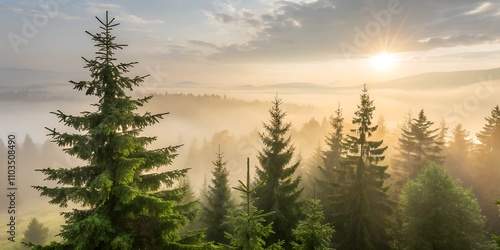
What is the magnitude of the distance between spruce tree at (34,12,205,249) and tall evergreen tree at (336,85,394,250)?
70.7ft

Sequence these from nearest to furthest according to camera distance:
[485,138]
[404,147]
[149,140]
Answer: [149,140] → [404,147] → [485,138]

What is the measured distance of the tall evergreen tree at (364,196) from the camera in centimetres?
2861

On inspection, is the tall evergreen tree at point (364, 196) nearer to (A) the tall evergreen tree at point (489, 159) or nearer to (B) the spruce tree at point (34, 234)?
(A) the tall evergreen tree at point (489, 159)

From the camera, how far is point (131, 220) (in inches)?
457

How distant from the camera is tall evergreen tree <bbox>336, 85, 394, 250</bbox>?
93.9 ft

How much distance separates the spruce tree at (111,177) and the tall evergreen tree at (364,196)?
70.7 feet

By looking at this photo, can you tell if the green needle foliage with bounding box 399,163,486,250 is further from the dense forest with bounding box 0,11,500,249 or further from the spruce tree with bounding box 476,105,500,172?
the spruce tree with bounding box 476,105,500,172

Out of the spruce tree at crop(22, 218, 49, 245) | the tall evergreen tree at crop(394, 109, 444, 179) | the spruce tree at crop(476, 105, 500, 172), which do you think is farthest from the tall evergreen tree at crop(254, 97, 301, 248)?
the spruce tree at crop(22, 218, 49, 245)

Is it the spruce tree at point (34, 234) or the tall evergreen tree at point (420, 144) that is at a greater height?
the tall evergreen tree at point (420, 144)

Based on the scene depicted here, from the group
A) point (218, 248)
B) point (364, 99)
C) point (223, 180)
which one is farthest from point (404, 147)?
point (218, 248)

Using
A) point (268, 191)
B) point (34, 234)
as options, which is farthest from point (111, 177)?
point (34, 234)

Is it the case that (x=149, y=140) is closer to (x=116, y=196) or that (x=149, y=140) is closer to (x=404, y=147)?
(x=116, y=196)

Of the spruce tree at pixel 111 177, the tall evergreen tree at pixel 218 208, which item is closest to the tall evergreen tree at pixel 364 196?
the tall evergreen tree at pixel 218 208

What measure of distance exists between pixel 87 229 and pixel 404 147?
4852 centimetres
